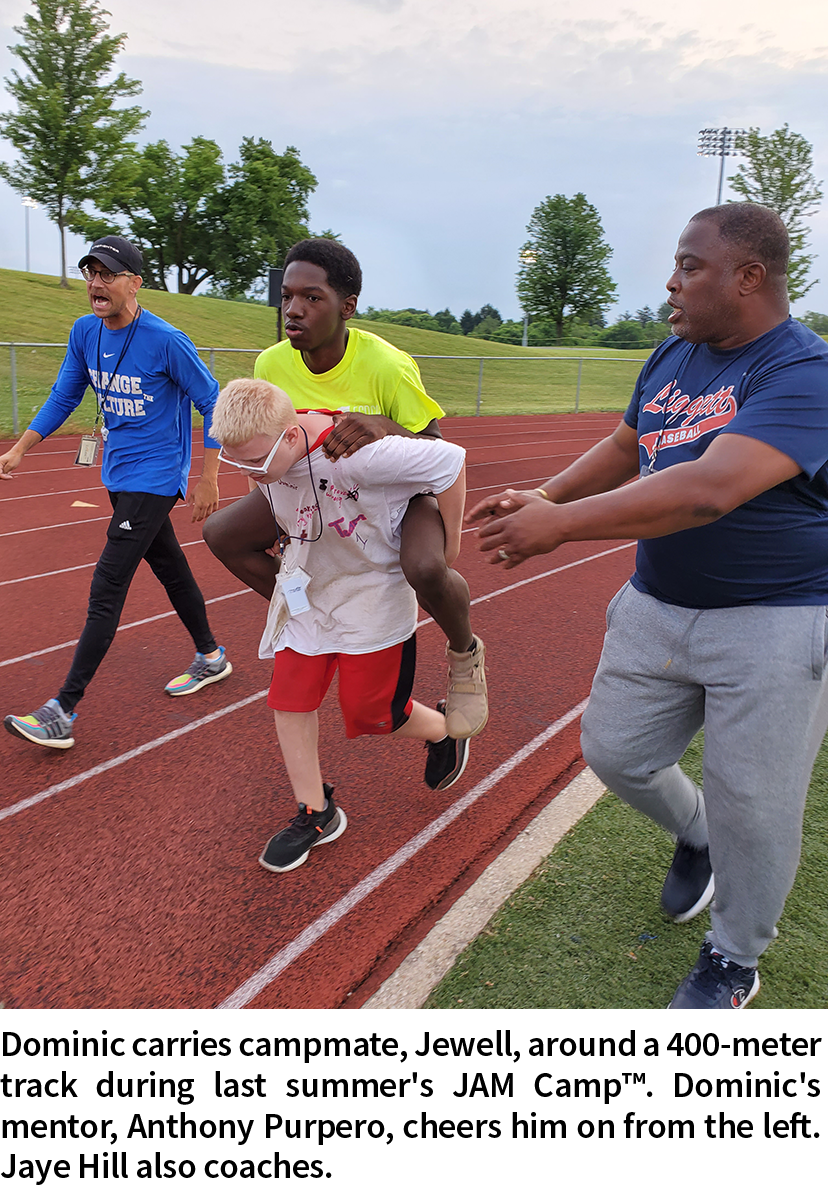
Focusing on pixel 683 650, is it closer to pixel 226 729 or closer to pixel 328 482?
pixel 328 482

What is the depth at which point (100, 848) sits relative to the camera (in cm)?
343

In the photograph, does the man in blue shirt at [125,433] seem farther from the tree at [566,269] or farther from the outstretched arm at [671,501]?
the tree at [566,269]

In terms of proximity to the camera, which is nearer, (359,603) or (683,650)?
(683,650)

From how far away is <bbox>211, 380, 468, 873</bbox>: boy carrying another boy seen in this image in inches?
Result: 113

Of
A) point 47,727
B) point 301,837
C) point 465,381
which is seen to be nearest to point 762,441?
point 301,837

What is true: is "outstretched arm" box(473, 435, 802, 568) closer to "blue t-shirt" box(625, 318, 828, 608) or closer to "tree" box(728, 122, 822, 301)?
"blue t-shirt" box(625, 318, 828, 608)

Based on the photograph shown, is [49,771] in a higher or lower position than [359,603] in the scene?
lower

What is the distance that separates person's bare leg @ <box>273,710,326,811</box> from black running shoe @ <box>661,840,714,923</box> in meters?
1.28

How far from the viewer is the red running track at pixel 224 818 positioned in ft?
9.21

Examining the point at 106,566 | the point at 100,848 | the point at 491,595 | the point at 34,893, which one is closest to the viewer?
the point at 34,893

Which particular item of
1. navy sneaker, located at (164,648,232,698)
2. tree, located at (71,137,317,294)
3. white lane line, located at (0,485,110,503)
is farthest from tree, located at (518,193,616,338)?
navy sneaker, located at (164,648,232,698)

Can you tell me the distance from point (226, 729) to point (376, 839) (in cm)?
125

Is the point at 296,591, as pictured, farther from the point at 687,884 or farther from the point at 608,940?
the point at 687,884

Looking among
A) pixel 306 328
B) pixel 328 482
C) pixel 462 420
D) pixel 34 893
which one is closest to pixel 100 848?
pixel 34 893
